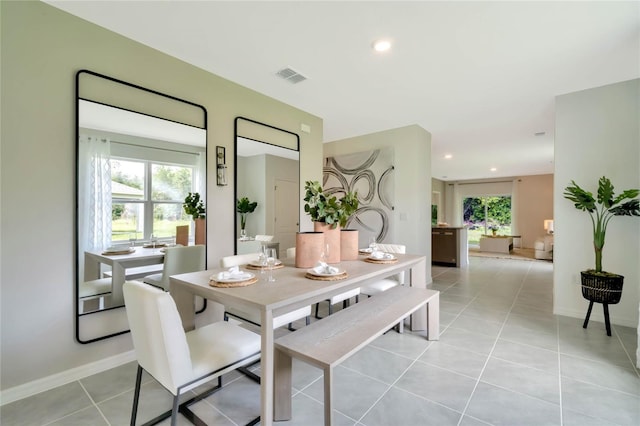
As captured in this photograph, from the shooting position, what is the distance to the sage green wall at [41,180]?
1752mm

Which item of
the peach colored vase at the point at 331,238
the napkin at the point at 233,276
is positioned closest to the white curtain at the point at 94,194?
the napkin at the point at 233,276

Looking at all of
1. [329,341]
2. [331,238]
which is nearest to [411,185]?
[331,238]

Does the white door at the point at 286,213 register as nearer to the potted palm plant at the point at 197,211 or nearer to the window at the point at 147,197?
the potted palm plant at the point at 197,211

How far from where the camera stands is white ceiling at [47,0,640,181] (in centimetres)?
195

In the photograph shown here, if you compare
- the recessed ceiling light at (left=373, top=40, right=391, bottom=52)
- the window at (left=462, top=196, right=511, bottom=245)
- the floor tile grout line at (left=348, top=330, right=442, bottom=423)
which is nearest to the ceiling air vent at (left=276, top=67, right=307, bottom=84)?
the recessed ceiling light at (left=373, top=40, right=391, bottom=52)

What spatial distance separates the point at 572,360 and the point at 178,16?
400 centimetres

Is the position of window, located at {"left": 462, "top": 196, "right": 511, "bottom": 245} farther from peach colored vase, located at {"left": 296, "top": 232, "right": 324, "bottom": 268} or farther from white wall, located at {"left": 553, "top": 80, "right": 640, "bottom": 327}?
peach colored vase, located at {"left": 296, "top": 232, "right": 324, "bottom": 268}

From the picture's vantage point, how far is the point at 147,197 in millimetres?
2463

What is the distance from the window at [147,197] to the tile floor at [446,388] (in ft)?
3.60

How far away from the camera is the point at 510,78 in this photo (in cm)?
293

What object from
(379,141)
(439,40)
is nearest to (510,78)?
(439,40)

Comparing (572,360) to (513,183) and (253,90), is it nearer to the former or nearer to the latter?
(253,90)

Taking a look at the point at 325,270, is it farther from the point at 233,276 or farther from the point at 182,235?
the point at 182,235

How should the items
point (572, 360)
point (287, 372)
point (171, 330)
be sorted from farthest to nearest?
1. point (572, 360)
2. point (287, 372)
3. point (171, 330)
